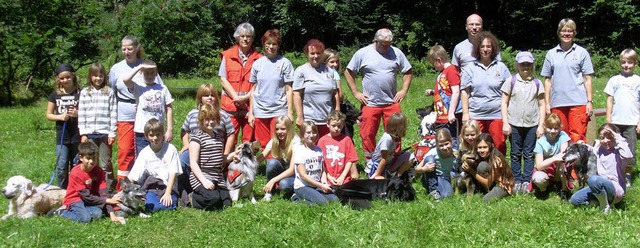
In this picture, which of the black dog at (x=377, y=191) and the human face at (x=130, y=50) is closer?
the black dog at (x=377, y=191)

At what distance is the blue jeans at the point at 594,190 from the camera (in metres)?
6.56

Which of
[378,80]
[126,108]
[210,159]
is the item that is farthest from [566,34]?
[126,108]

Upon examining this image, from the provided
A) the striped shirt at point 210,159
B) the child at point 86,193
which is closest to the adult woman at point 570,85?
the striped shirt at point 210,159

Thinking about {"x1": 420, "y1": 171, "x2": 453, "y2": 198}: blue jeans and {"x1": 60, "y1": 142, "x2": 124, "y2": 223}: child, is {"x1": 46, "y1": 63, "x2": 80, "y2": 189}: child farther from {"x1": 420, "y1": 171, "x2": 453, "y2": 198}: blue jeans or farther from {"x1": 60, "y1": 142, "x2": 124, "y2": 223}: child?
{"x1": 420, "y1": 171, "x2": 453, "y2": 198}: blue jeans

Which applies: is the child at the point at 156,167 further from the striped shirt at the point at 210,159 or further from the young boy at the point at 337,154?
the young boy at the point at 337,154

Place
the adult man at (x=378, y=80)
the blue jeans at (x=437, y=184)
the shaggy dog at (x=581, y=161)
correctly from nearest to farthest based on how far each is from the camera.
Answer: the shaggy dog at (x=581, y=161)
the blue jeans at (x=437, y=184)
the adult man at (x=378, y=80)

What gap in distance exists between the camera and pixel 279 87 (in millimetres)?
8156

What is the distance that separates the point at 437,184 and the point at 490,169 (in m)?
0.62

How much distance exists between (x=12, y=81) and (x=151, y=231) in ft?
41.5

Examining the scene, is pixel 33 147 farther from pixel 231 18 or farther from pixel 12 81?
pixel 231 18

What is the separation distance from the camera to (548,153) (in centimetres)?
736

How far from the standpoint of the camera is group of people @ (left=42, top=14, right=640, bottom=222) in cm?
732

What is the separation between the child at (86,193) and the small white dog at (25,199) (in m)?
0.21

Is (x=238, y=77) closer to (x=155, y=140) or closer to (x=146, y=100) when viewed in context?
(x=146, y=100)
